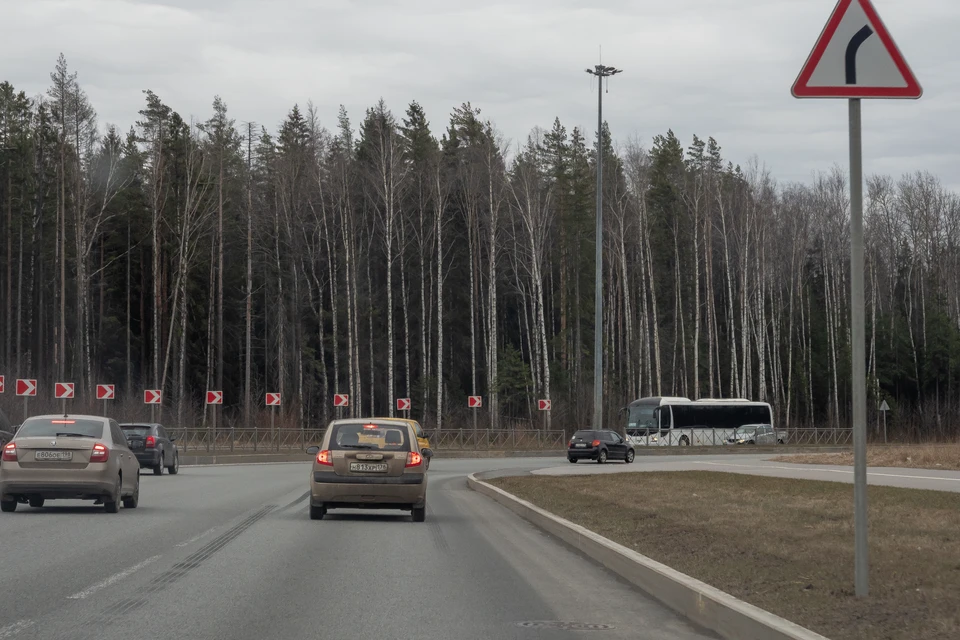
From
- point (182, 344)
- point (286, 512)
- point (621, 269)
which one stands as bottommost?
point (286, 512)

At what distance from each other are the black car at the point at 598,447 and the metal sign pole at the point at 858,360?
37.1 meters

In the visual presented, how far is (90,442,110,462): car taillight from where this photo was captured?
18.8 meters

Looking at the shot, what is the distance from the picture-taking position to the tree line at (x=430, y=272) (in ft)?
238

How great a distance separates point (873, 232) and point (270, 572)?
92.4 m

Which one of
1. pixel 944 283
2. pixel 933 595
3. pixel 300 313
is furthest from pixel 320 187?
pixel 933 595

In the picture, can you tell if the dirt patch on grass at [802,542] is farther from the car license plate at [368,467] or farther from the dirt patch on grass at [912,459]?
the dirt patch on grass at [912,459]

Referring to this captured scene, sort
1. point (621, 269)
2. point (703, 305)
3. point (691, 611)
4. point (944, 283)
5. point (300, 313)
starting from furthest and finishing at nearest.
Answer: point (944, 283)
point (703, 305)
point (621, 269)
point (300, 313)
point (691, 611)

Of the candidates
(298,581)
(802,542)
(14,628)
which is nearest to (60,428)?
(298,581)

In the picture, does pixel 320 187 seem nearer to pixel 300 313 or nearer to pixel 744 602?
pixel 300 313

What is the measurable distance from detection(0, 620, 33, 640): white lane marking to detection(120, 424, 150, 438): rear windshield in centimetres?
→ 2613

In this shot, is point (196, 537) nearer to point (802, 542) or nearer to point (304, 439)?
point (802, 542)

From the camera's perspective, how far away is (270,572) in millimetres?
11984

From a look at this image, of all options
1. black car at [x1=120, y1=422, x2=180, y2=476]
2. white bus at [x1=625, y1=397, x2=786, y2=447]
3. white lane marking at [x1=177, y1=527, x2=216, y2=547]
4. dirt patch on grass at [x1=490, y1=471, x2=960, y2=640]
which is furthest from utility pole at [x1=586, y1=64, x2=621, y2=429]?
white lane marking at [x1=177, y1=527, x2=216, y2=547]

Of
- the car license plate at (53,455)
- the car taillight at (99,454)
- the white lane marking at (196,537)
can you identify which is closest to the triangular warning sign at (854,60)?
the white lane marking at (196,537)
